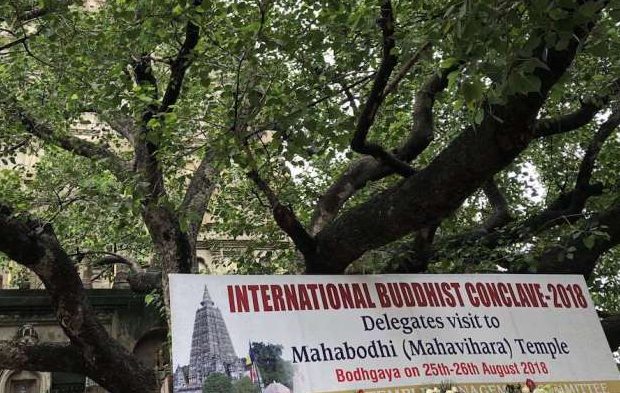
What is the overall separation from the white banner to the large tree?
1.88 ft

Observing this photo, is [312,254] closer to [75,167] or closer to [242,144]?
[242,144]

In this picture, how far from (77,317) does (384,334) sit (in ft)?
10.7

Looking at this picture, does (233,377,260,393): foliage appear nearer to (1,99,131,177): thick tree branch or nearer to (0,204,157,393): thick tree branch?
(0,204,157,393): thick tree branch

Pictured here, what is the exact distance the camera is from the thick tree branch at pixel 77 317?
6.37m

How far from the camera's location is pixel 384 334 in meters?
5.74

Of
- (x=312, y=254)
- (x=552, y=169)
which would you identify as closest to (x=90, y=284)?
(x=312, y=254)

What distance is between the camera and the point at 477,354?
19.2 ft

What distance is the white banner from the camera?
5173mm

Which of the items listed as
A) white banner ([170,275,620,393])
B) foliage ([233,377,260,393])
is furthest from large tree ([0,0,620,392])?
foliage ([233,377,260,393])

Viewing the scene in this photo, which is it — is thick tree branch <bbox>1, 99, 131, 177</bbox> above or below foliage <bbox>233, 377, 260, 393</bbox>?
above

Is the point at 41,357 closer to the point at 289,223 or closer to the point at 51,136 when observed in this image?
the point at 289,223

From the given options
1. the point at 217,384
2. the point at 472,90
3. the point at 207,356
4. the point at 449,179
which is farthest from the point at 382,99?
the point at 217,384

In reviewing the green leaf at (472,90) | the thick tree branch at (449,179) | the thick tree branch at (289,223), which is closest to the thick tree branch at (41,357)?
the thick tree branch at (289,223)

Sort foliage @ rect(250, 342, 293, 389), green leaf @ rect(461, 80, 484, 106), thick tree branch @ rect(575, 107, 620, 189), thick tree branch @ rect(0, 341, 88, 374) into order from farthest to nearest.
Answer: thick tree branch @ rect(575, 107, 620, 189) < thick tree branch @ rect(0, 341, 88, 374) < foliage @ rect(250, 342, 293, 389) < green leaf @ rect(461, 80, 484, 106)
